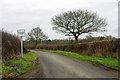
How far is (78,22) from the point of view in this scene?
78.3ft

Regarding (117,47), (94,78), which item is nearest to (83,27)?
(117,47)

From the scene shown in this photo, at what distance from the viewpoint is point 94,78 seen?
16.5ft

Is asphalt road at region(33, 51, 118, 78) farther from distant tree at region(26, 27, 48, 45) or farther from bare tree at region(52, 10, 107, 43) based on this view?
distant tree at region(26, 27, 48, 45)

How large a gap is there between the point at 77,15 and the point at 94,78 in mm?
19937

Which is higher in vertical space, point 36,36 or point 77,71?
point 36,36

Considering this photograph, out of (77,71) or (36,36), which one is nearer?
(77,71)

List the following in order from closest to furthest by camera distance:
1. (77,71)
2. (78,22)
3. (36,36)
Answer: (77,71) → (78,22) → (36,36)

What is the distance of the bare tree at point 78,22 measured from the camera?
2309cm

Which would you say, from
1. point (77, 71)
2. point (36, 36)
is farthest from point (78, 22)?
point (36, 36)

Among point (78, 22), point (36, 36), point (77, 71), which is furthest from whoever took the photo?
point (36, 36)

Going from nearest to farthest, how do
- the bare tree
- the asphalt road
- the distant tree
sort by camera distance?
the asphalt road
the bare tree
the distant tree

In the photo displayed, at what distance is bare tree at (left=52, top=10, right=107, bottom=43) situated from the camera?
75.8 ft

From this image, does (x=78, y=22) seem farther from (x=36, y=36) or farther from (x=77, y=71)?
(x=36, y=36)

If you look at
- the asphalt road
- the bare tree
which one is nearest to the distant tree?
the bare tree
